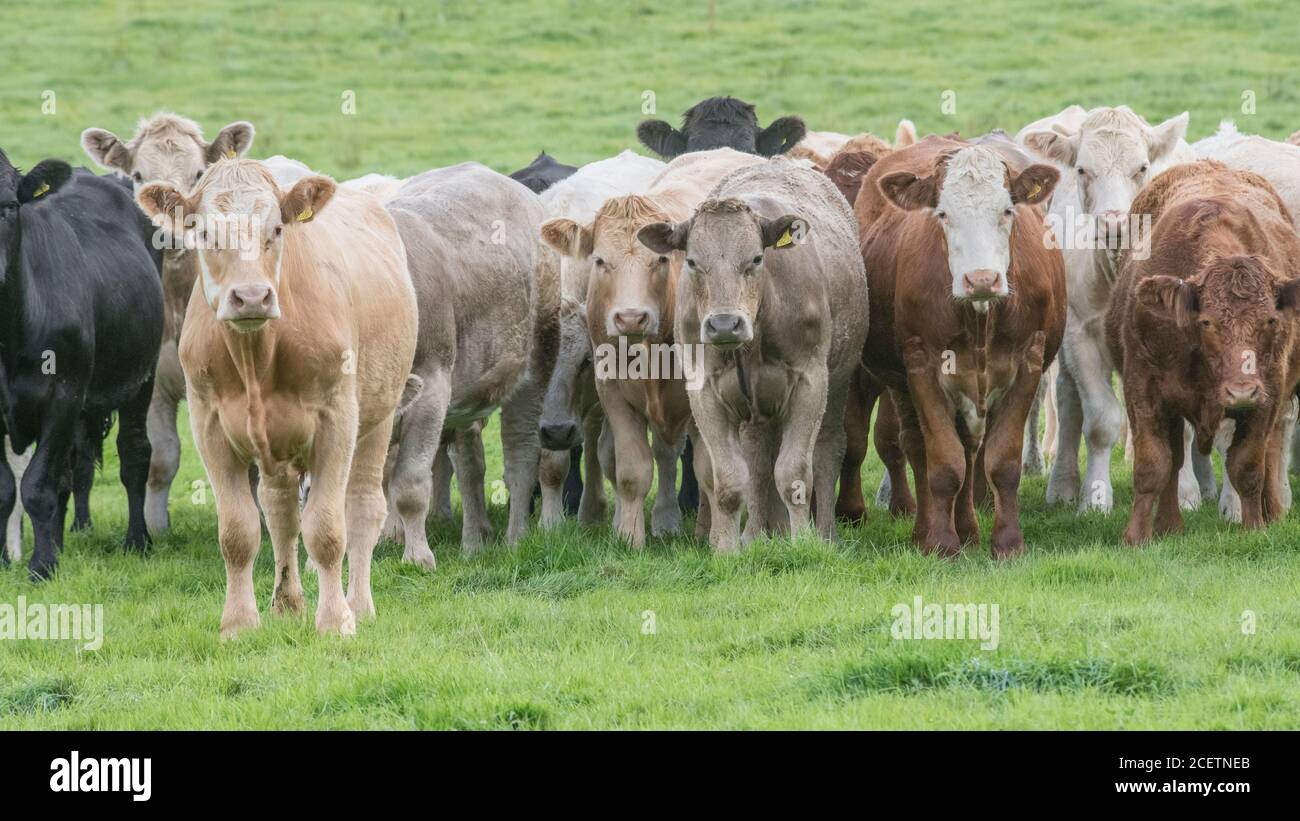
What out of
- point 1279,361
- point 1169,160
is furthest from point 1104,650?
point 1169,160

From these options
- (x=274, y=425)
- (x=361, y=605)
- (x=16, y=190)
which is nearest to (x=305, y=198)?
(x=274, y=425)

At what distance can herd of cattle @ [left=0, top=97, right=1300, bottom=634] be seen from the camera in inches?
308

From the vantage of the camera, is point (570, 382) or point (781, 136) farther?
point (781, 136)

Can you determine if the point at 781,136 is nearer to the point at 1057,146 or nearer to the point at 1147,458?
the point at 1057,146

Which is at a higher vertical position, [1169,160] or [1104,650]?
[1169,160]

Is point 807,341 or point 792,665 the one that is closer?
point 792,665

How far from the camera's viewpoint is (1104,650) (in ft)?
22.1

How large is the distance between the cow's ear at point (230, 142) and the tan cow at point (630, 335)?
9.25ft

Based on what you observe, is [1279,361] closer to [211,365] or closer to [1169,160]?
[1169,160]

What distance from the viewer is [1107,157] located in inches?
445

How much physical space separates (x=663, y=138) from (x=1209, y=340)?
22.2ft

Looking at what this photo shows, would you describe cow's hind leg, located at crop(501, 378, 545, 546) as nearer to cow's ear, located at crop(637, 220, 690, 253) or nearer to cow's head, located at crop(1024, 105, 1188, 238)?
cow's ear, located at crop(637, 220, 690, 253)

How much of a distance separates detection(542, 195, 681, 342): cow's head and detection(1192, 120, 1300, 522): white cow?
Result: 3.30 m

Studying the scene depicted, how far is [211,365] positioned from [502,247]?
3.42 meters
